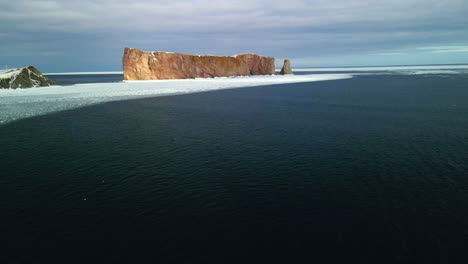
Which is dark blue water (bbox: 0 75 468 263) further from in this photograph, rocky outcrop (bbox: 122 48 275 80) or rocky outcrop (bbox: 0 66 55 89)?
rocky outcrop (bbox: 122 48 275 80)

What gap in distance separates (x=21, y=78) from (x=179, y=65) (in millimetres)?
27524

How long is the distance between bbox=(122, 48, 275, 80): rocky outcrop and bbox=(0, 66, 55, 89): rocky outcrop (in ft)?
53.6

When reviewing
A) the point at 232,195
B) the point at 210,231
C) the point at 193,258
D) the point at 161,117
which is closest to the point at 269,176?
the point at 232,195

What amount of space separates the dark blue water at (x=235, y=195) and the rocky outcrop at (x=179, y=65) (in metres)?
42.2

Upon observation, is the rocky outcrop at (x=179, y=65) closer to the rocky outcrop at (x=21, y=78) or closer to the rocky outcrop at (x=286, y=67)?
the rocky outcrop at (x=286, y=67)

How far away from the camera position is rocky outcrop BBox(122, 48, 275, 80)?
55.2 m

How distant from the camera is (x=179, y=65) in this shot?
198 ft

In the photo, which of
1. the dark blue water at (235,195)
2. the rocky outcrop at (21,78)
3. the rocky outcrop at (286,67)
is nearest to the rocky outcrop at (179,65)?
the rocky outcrop at (286,67)

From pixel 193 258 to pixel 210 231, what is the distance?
0.85 meters

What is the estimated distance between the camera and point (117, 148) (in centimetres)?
1202

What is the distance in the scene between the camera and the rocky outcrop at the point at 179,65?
55219mm

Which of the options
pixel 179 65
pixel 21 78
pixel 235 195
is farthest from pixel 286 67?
pixel 235 195

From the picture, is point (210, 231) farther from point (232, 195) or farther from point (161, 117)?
point (161, 117)

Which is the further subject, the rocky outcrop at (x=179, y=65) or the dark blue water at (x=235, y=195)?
the rocky outcrop at (x=179, y=65)
